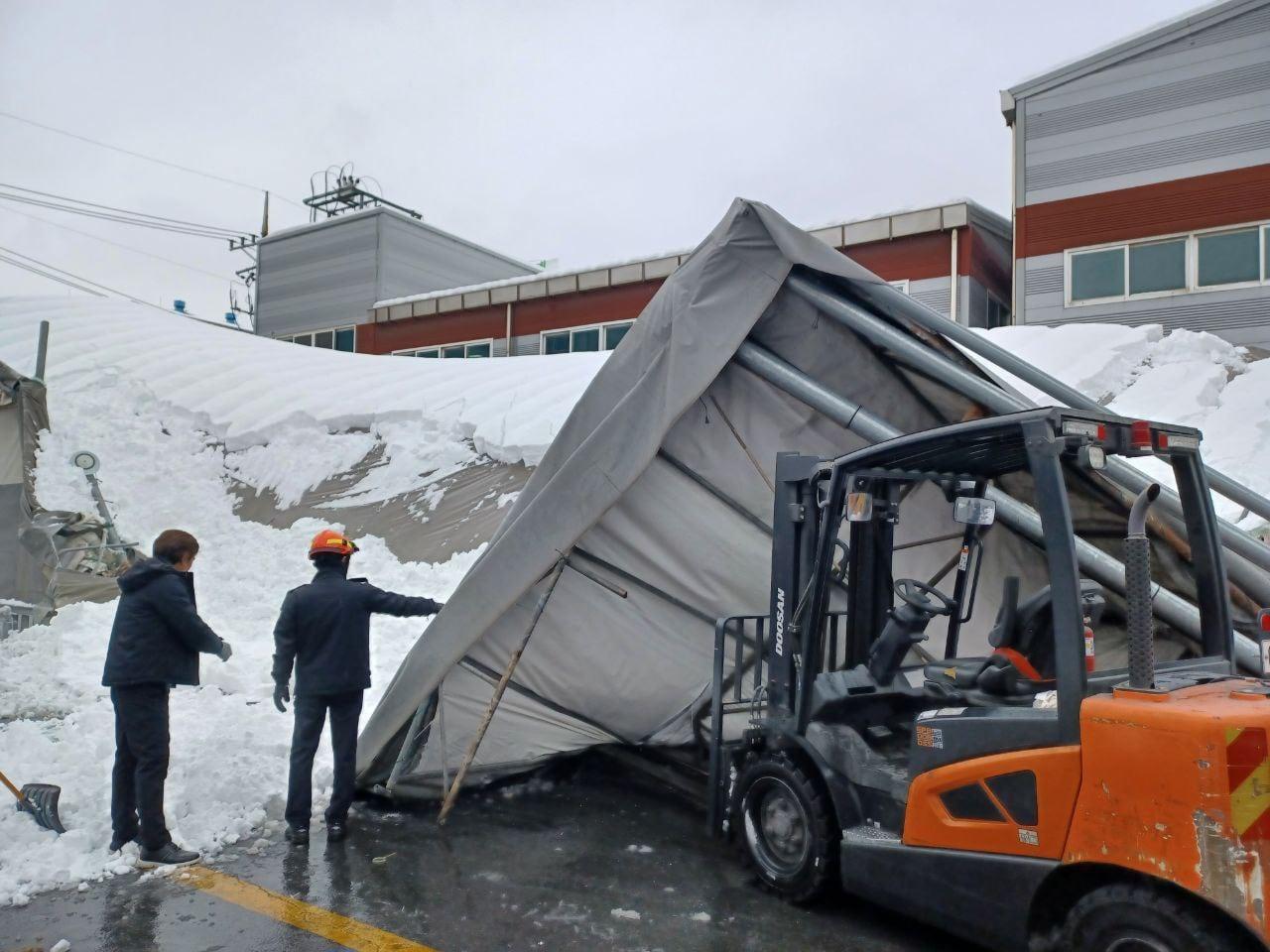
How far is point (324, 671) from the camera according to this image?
17.4 feet

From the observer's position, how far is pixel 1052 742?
321 centimetres

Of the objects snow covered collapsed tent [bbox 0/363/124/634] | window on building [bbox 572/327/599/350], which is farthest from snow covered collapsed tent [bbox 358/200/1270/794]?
window on building [bbox 572/327/599/350]

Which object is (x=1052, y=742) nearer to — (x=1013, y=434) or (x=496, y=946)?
(x=1013, y=434)

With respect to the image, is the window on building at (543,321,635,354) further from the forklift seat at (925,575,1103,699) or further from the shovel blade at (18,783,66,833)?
the forklift seat at (925,575,1103,699)

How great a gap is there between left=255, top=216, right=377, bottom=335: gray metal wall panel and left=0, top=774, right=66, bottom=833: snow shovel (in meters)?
24.9

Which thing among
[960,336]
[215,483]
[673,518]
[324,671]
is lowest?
[324,671]

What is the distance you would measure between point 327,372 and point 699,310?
13.9 m

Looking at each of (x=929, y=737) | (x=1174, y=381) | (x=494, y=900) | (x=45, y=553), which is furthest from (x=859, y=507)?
(x=1174, y=381)

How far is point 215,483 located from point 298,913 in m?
Answer: 11.4

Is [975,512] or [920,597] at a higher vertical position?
[975,512]

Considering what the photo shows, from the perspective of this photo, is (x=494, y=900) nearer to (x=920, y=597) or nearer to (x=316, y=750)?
(x=316, y=750)

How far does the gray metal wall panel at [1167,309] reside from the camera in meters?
15.2

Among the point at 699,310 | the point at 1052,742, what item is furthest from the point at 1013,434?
the point at 699,310

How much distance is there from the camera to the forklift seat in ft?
12.1
